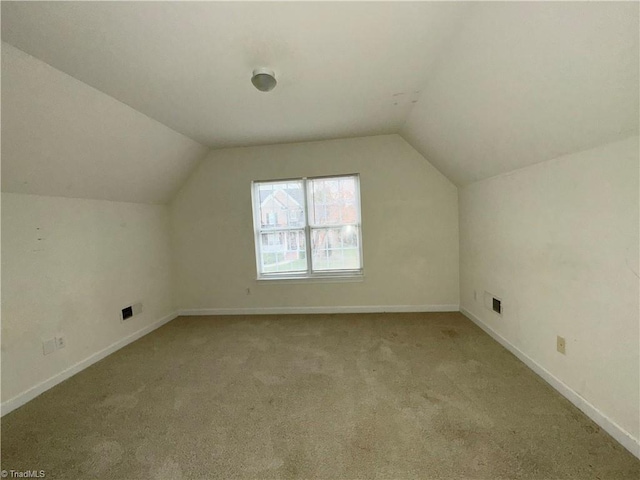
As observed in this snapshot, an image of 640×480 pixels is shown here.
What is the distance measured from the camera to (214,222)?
381 cm

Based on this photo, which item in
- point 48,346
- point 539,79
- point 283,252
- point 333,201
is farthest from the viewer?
point 283,252

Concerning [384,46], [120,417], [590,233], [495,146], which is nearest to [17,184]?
[120,417]

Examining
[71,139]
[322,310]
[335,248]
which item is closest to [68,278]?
[71,139]

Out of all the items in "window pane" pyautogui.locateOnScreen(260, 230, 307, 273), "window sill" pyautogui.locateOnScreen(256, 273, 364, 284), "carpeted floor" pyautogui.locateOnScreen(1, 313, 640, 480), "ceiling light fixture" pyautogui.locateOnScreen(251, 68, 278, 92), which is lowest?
"carpeted floor" pyautogui.locateOnScreen(1, 313, 640, 480)

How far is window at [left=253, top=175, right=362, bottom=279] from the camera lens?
3.71 meters

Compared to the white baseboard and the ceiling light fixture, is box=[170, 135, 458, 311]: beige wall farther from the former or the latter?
the ceiling light fixture

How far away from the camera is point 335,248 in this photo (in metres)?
3.78

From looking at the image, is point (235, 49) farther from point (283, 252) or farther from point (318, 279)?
point (318, 279)

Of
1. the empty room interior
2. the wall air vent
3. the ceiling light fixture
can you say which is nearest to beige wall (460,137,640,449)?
the empty room interior

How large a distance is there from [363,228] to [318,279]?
3.18 ft

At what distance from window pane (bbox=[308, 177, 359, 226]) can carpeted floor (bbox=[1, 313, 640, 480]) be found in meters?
1.70

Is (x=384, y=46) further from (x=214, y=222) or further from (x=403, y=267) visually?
(x=214, y=222)

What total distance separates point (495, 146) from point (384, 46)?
1.28 meters

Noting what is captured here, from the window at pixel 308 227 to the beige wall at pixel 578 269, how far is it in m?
1.73
